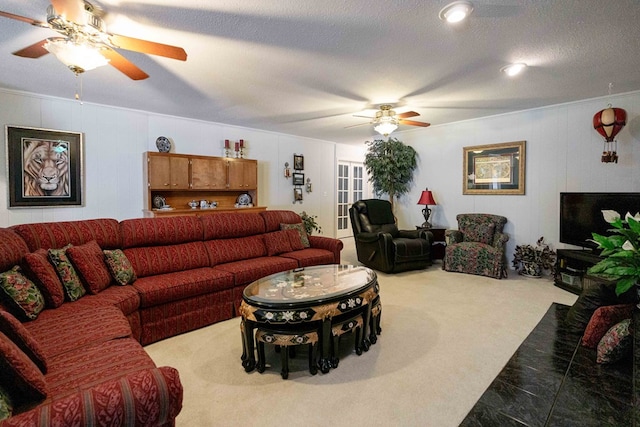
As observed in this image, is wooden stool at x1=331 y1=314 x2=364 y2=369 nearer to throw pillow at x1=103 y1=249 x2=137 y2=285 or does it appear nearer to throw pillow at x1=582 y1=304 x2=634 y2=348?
throw pillow at x1=582 y1=304 x2=634 y2=348

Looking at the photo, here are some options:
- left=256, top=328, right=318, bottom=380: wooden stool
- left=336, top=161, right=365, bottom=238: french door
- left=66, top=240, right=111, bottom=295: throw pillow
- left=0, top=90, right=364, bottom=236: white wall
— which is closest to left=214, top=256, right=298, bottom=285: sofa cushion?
left=66, top=240, right=111, bottom=295: throw pillow

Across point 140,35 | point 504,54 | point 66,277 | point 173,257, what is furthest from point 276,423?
point 504,54

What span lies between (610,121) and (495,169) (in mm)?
1552

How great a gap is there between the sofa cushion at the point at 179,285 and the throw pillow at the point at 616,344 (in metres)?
2.77

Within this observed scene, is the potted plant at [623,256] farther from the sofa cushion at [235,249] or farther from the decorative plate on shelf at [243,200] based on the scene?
the decorative plate on shelf at [243,200]

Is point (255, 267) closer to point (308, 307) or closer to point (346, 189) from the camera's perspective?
point (308, 307)

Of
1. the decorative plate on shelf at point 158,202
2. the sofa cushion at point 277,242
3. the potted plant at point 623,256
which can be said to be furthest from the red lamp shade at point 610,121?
the decorative plate on shelf at point 158,202

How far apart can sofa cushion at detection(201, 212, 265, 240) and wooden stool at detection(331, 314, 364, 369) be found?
202 centimetres

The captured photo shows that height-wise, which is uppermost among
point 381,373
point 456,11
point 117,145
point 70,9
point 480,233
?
point 456,11

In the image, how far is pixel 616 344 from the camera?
1.52 metres

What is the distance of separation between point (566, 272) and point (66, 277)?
522 cm

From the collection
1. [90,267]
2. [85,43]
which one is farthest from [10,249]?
[85,43]

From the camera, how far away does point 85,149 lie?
4.32 metres

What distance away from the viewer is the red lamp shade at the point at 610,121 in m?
3.62
